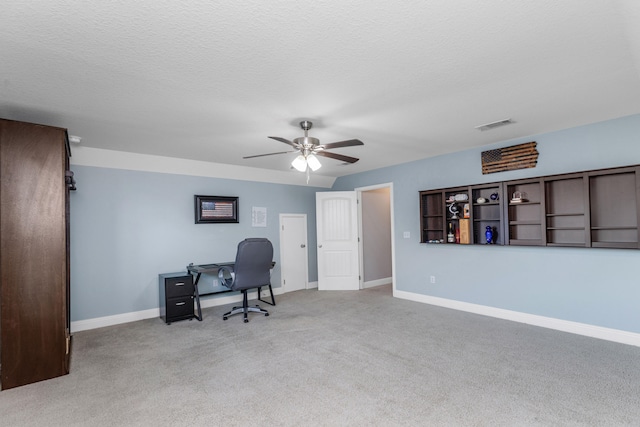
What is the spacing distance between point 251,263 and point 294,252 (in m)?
2.06

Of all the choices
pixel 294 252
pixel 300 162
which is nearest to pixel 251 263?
pixel 300 162

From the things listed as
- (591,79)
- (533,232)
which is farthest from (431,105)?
(533,232)

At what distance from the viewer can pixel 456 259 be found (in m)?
4.91

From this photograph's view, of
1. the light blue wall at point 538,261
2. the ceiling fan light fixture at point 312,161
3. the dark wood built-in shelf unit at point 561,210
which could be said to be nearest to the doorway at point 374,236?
the light blue wall at point 538,261

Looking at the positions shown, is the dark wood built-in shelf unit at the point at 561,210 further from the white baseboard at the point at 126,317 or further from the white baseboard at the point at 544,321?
the white baseboard at the point at 126,317

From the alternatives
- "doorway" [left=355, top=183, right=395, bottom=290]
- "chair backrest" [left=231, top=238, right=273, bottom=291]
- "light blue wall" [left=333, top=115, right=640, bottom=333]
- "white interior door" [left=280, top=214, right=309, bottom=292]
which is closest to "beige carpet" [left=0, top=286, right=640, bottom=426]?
"light blue wall" [left=333, top=115, right=640, bottom=333]

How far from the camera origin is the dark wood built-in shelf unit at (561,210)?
11.2 ft

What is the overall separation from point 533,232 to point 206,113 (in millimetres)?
4197

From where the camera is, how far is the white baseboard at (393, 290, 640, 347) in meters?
3.41

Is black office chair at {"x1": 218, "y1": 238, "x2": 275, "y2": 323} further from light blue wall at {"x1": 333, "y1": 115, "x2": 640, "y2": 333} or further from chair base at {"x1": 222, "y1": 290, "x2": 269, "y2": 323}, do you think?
light blue wall at {"x1": 333, "y1": 115, "x2": 640, "y2": 333}

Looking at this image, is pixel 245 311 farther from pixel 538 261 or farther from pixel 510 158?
pixel 510 158

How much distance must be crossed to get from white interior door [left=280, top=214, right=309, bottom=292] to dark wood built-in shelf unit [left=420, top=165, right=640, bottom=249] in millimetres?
2820

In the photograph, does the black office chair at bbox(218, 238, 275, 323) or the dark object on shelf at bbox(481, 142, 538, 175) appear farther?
the black office chair at bbox(218, 238, 275, 323)

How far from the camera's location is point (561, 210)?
12.8ft
